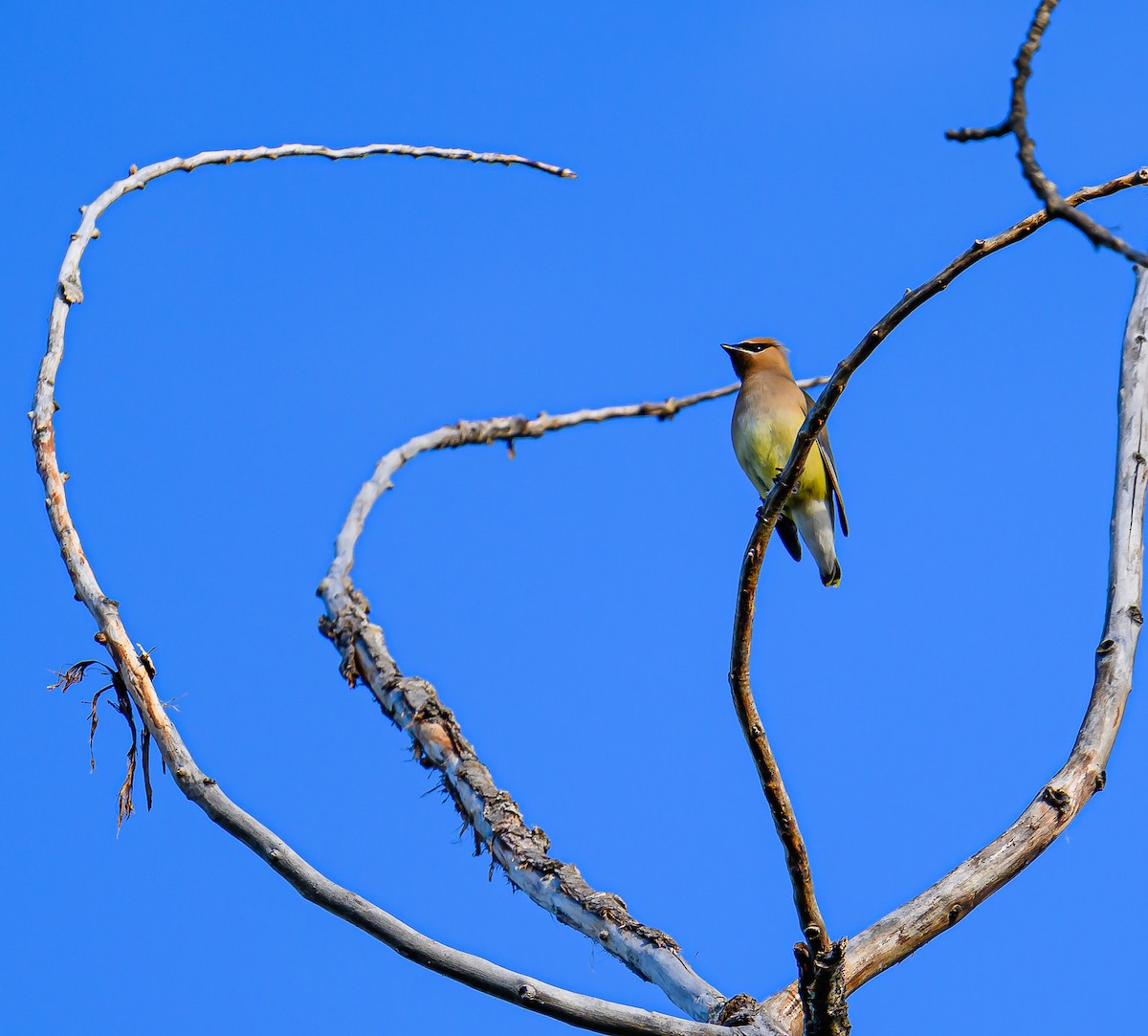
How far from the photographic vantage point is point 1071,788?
342cm

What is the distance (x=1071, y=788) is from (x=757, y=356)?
4.20 meters

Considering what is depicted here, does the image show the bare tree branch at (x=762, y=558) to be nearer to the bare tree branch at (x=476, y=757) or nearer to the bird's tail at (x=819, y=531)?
the bare tree branch at (x=476, y=757)

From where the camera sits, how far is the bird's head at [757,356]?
7.23 m

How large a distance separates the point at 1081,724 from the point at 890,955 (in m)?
0.85

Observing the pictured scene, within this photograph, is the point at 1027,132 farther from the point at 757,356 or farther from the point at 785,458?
the point at 757,356

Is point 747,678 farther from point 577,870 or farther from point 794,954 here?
point 577,870

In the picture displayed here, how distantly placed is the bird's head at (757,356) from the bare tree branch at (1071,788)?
10.5ft

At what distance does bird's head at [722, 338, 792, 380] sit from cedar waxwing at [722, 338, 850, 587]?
225 mm

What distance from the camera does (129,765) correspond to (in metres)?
3.22

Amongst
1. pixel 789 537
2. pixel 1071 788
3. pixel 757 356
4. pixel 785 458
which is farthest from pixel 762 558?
pixel 757 356

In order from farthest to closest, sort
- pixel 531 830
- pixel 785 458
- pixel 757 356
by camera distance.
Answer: pixel 757 356 → pixel 785 458 → pixel 531 830

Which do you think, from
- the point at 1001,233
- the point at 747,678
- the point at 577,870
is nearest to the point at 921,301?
the point at 1001,233

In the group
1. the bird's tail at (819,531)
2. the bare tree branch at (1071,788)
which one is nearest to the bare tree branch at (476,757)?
the bare tree branch at (1071,788)

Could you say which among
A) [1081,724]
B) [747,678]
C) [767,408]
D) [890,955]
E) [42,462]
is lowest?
[890,955]
